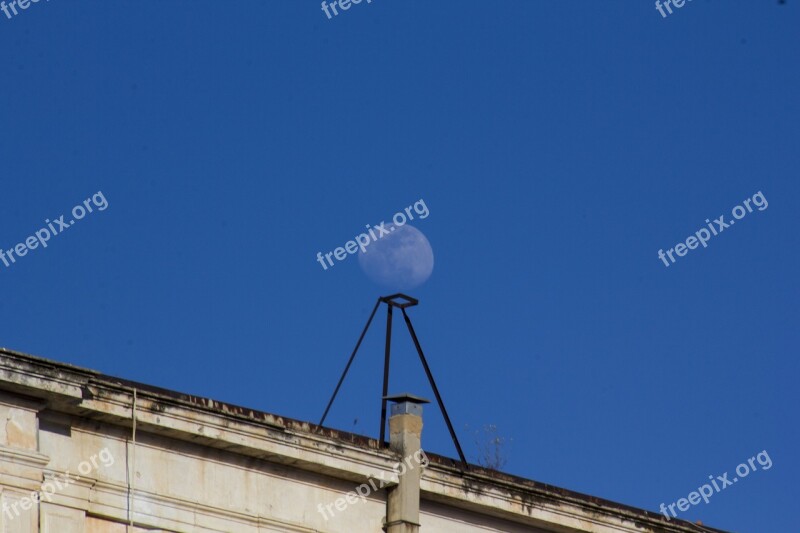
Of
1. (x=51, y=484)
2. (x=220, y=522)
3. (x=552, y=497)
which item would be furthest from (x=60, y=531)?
(x=552, y=497)

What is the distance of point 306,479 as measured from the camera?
887 inches

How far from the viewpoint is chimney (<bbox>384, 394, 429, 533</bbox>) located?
23.1m

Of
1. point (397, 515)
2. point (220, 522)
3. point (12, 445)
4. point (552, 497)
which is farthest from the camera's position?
point (552, 497)

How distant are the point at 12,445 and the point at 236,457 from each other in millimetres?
3076

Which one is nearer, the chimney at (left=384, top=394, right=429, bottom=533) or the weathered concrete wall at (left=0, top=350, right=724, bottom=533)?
the weathered concrete wall at (left=0, top=350, right=724, bottom=533)

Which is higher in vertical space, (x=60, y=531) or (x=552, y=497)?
(x=552, y=497)

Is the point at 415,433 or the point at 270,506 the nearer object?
the point at 270,506

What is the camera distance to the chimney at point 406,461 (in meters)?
23.1

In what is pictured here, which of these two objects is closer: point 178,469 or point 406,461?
point 178,469

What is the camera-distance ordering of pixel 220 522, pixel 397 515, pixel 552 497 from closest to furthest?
pixel 220 522
pixel 397 515
pixel 552 497

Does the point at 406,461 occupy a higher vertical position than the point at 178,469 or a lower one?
higher

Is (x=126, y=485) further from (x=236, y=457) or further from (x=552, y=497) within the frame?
(x=552, y=497)

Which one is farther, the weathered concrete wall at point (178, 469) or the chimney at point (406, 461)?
the chimney at point (406, 461)

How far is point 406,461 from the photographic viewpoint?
2330 centimetres
